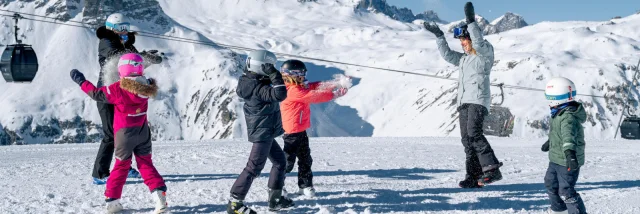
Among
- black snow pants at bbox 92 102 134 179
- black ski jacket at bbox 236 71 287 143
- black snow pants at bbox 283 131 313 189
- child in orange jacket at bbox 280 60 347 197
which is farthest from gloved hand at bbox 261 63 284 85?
black snow pants at bbox 92 102 134 179

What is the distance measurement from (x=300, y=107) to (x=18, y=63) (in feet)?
24.6

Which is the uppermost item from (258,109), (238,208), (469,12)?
(469,12)

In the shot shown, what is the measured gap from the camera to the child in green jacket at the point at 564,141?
5191mm

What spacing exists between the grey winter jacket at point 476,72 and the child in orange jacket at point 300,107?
173 centimetres

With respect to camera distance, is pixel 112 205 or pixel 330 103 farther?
pixel 330 103

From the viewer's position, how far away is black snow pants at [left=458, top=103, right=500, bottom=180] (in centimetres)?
687

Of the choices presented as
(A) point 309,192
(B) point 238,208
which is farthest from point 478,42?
(B) point 238,208

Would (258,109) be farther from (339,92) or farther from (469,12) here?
(469,12)

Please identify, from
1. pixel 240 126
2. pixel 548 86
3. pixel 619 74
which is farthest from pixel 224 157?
pixel 619 74

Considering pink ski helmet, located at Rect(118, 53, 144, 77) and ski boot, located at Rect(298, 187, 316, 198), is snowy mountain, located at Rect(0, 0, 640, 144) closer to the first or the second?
ski boot, located at Rect(298, 187, 316, 198)

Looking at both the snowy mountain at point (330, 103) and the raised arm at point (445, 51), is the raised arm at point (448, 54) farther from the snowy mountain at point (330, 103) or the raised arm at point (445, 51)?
the snowy mountain at point (330, 103)

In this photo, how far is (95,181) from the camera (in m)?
6.93

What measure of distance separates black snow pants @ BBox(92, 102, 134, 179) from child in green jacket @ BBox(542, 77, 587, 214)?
14.7ft

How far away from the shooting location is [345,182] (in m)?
7.41
